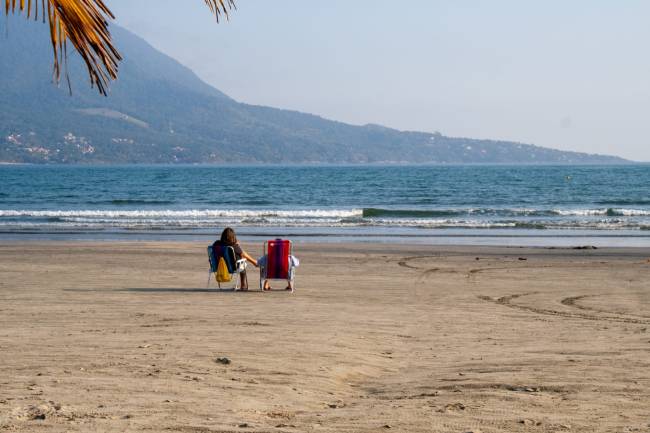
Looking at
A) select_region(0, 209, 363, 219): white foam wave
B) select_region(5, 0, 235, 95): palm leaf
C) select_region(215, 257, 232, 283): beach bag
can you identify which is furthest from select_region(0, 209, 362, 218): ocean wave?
select_region(5, 0, 235, 95): palm leaf

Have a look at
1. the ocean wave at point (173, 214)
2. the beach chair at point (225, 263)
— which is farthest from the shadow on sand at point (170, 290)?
the ocean wave at point (173, 214)

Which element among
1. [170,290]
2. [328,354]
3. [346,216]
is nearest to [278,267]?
[170,290]

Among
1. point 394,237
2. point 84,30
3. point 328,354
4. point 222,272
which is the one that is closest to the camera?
point 84,30

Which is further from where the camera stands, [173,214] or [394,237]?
[173,214]

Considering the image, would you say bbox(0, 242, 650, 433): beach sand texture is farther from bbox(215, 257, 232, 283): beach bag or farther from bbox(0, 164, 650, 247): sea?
bbox(0, 164, 650, 247): sea

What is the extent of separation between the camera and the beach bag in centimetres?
1136

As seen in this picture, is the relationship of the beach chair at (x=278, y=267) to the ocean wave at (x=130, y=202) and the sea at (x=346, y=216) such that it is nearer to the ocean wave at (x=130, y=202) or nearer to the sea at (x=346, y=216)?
the sea at (x=346, y=216)

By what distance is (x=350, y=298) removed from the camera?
10.7 m

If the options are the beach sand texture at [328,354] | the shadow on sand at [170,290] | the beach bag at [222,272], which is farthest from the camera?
the beach bag at [222,272]

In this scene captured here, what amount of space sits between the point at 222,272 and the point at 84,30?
9.24m

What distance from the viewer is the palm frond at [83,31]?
221 centimetres

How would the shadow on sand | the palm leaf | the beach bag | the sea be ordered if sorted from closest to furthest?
the palm leaf, the shadow on sand, the beach bag, the sea

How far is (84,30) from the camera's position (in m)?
2.25

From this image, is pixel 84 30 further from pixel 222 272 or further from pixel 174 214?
pixel 174 214
